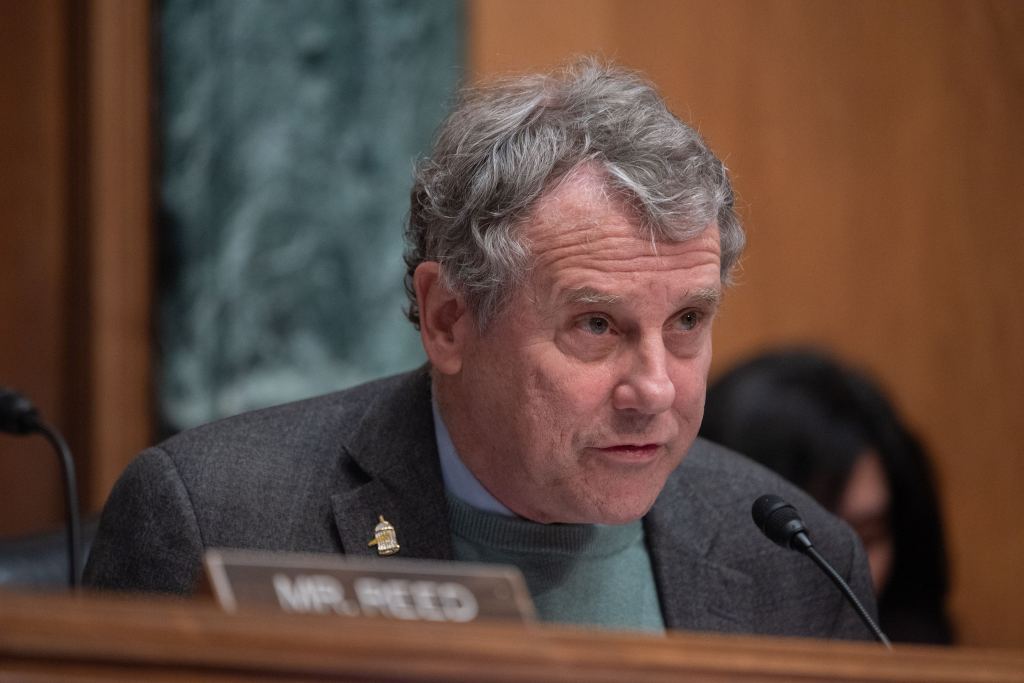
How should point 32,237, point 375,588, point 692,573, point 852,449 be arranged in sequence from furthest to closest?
1. point 32,237
2. point 852,449
3. point 692,573
4. point 375,588

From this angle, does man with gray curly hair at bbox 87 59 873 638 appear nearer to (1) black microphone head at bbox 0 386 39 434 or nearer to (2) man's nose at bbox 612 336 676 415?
(2) man's nose at bbox 612 336 676 415

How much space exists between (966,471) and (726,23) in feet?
4.78

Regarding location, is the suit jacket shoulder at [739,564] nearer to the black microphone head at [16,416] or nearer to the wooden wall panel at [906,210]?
the black microphone head at [16,416]

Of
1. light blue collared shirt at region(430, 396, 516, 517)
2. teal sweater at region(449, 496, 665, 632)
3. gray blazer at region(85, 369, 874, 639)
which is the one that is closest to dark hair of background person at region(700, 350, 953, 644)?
gray blazer at region(85, 369, 874, 639)

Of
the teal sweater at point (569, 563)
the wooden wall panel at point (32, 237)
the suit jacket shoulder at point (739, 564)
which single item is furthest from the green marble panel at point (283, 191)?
the teal sweater at point (569, 563)

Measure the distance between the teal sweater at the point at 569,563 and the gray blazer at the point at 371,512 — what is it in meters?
0.04

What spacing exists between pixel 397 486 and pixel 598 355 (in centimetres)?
38

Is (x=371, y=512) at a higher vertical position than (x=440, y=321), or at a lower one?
lower

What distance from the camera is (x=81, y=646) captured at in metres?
0.98

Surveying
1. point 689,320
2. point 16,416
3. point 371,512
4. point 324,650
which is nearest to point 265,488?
point 371,512

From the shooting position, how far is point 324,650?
1007mm

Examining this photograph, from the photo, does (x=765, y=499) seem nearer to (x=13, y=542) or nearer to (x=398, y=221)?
(x=13, y=542)

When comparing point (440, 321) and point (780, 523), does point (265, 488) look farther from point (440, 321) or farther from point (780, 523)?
point (780, 523)

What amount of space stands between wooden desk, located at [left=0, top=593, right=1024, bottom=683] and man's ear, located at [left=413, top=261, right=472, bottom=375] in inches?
39.5
